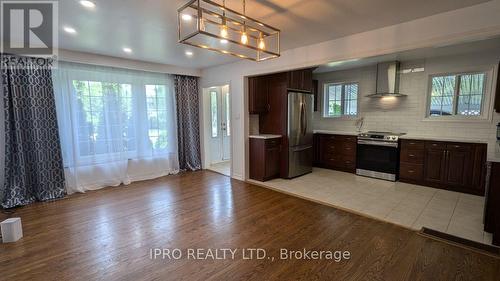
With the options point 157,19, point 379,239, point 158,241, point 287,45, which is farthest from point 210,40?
point 379,239

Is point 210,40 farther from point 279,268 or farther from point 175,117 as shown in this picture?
point 279,268

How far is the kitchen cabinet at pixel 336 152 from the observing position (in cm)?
530

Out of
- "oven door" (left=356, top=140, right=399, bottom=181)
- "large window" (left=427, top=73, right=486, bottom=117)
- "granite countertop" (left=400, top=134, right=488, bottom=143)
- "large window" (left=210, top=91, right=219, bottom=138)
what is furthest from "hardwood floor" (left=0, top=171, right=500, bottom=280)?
"large window" (left=427, top=73, right=486, bottom=117)

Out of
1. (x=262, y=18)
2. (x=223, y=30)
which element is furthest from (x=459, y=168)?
(x=223, y=30)

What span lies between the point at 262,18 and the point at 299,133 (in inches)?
110

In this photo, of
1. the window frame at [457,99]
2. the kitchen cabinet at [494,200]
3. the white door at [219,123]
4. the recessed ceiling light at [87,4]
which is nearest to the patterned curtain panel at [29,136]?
the recessed ceiling light at [87,4]

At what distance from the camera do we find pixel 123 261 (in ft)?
7.29

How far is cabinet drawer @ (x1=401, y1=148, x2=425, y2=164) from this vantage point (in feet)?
14.3

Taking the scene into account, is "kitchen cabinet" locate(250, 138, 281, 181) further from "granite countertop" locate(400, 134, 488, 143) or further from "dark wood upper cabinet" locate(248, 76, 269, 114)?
"granite countertop" locate(400, 134, 488, 143)

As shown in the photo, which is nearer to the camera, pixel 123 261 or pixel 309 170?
pixel 123 261

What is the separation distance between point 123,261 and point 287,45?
3.58m

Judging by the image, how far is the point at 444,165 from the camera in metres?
4.11

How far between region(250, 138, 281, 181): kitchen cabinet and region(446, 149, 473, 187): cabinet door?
306 cm

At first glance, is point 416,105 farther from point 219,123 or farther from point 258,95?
point 219,123
